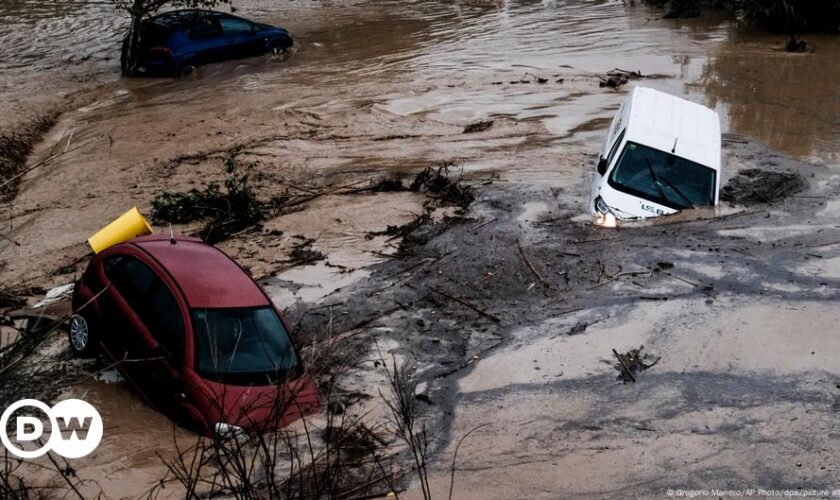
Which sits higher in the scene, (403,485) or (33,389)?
(33,389)

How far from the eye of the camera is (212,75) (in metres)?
20.5

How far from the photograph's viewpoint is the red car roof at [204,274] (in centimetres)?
828

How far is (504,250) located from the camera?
37.1 ft

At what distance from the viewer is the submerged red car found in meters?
7.73

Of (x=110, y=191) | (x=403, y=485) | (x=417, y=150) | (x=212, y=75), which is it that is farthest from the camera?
(x=212, y=75)

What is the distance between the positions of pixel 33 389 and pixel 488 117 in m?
11.5

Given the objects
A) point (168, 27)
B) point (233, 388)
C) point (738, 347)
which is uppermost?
point (168, 27)

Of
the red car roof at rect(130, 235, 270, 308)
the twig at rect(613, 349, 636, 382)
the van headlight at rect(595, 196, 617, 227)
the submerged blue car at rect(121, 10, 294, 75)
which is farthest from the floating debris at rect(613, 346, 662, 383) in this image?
the submerged blue car at rect(121, 10, 294, 75)

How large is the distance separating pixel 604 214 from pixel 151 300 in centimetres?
592

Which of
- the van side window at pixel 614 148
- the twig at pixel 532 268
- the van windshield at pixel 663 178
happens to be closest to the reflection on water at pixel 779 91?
the van windshield at pixel 663 178

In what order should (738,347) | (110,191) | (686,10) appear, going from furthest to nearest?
(686,10) < (110,191) < (738,347)

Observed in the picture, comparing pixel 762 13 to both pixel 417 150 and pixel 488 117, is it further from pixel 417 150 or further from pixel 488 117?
pixel 417 150

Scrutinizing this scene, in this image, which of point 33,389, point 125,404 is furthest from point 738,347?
point 33,389

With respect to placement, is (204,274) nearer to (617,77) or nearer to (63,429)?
(63,429)
